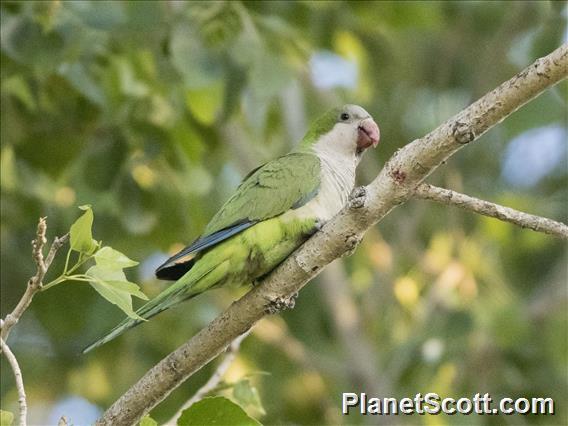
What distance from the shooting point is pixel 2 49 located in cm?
415

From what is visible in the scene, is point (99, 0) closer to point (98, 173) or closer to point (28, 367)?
point (98, 173)

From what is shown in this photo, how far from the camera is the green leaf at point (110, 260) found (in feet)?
8.27

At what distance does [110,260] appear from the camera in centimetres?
253

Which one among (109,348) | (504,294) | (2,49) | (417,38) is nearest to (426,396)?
(504,294)

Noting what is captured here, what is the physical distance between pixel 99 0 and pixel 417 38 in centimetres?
486

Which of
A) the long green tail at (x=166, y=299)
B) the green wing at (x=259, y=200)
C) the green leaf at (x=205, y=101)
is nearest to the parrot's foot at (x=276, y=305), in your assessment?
the long green tail at (x=166, y=299)

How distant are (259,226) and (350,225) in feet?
2.75

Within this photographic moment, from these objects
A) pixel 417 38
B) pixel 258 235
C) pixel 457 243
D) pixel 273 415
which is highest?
pixel 417 38

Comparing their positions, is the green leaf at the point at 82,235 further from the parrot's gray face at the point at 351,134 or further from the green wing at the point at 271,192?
the parrot's gray face at the point at 351,134

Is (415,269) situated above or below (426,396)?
above

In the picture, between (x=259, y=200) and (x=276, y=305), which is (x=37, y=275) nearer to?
(x=276, y=305)

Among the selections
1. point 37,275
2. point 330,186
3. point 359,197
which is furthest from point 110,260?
point 330,186

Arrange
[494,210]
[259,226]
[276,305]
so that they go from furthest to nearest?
[259,226]
[276,305]
[494,210]

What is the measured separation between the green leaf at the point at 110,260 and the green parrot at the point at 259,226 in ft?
2.90
